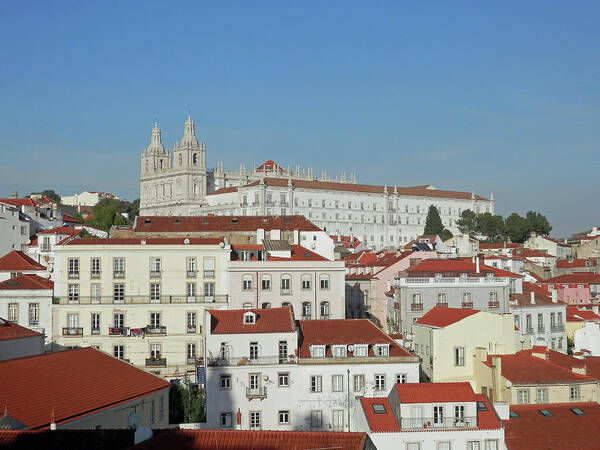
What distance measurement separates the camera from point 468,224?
183m

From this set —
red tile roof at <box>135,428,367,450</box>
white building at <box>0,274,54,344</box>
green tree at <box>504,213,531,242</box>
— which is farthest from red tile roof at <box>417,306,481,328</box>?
green tree at <box>504,213,531,242</box>

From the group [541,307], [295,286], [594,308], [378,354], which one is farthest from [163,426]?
[594,308]

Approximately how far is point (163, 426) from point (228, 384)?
21.4 feet

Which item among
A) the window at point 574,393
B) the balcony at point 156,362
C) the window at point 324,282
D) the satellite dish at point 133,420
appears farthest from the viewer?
the window at point 324,282

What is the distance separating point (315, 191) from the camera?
179000 mm

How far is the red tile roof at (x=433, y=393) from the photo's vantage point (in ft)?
113

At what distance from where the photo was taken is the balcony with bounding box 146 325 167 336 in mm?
53781

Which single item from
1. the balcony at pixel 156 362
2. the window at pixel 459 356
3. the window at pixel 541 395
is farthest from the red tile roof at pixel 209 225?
the window at pixel 541 395

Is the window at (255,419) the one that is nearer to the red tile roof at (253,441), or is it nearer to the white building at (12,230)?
the red tile roof at (253,441)

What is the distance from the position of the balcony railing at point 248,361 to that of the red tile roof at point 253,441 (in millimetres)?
20520

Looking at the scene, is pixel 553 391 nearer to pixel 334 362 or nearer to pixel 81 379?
pixel 334 362

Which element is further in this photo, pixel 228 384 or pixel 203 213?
pixel 203 213

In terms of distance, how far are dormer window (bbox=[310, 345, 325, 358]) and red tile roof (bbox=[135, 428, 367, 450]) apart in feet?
69.6

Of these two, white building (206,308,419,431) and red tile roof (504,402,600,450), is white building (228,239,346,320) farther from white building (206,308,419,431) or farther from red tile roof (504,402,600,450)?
red tile roof (504,402,600,450)
